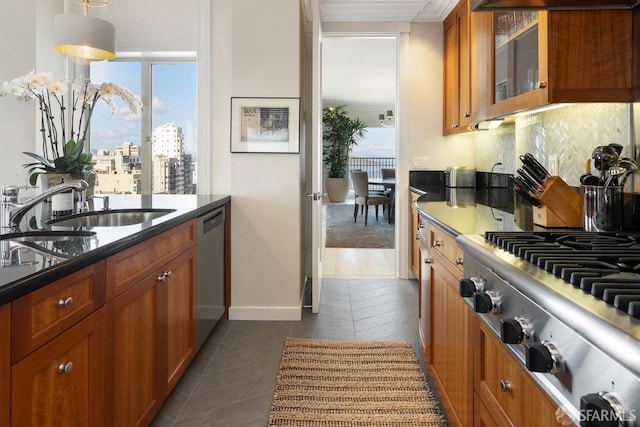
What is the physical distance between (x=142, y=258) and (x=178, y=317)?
1.87 ft

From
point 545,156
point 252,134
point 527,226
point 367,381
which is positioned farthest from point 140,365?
point 545,156

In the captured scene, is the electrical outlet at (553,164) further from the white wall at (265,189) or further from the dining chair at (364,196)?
the dining chair at (364,196)

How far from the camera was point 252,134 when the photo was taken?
3.26 metres

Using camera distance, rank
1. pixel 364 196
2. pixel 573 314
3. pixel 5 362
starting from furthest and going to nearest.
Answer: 1. pixel 364 196
2. pixel 5 362
3. pixel 573 314

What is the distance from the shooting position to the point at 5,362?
2.87ft

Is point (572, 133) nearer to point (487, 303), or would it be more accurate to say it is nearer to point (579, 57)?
point (579, 57)

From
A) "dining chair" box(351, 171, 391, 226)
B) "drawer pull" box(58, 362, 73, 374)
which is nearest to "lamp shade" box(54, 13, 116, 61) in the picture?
"drawer pull" box(58, 362, 73, 374)

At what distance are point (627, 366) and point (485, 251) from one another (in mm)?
634

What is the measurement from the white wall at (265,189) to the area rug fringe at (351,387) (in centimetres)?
56

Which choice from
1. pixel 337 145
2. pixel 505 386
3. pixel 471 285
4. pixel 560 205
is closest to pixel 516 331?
pixel 505 386

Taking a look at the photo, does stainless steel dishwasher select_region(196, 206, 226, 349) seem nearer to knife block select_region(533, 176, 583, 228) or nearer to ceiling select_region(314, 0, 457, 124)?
knife block select_region(533, 176, 583, 228)

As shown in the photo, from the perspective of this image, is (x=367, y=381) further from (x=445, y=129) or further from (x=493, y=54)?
(x=445, y=129)

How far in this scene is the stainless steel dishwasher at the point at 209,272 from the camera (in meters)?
2.53

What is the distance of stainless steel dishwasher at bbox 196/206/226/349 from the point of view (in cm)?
253
